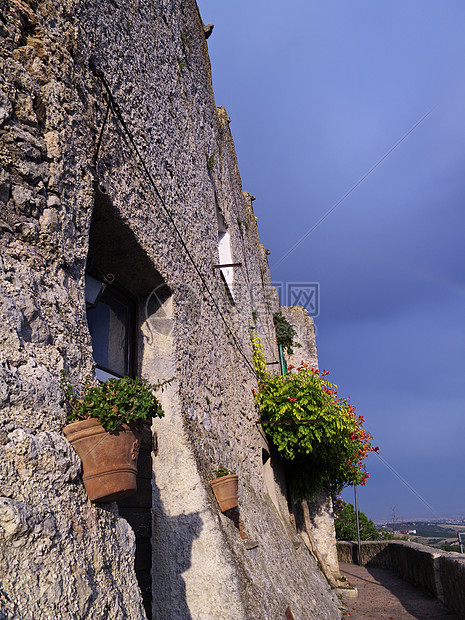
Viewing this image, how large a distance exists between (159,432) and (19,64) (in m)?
2.34

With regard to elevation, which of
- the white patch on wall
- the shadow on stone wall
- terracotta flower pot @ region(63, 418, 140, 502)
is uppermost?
the white patch on wall

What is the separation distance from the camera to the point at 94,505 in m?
1.75

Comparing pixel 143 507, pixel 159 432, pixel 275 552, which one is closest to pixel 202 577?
pixel 143 507

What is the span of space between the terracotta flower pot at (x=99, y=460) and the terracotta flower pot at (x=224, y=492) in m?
1.71

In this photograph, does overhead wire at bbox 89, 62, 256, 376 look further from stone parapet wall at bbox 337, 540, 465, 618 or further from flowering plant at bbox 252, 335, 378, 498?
stone parapet wall at bbox 337, 540, 465, 618

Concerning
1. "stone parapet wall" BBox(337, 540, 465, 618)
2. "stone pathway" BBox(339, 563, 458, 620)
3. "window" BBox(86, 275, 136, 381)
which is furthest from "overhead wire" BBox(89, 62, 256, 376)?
"stone pathway" BBox(339, 563, 458, 620)

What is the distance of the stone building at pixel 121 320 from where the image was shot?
5.19 ft

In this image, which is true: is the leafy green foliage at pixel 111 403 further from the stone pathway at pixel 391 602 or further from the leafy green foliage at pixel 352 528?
the leafy green foliage at pixel 352 528

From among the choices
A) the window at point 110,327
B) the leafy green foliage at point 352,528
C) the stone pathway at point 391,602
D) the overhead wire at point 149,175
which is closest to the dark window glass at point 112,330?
Result: the window at point 110,327

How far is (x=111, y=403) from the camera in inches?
71.3

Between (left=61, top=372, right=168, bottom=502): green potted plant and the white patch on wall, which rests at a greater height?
the white patch on wall

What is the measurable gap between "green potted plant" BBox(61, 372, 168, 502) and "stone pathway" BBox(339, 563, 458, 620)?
655 centimetres

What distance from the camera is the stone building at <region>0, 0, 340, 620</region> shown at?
1583 millimetres

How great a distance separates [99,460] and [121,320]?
1.84m
